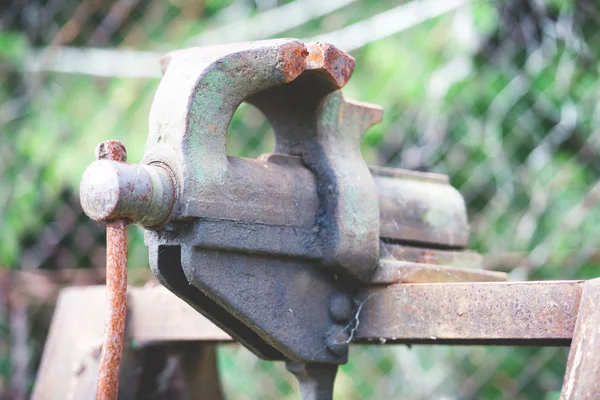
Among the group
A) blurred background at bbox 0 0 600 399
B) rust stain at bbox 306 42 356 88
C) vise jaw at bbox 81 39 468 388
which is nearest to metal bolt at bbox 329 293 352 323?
vise jaw at bbox 81 39 468 388

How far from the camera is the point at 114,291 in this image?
0.80 m

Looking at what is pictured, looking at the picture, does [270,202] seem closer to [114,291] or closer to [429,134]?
[114,291]

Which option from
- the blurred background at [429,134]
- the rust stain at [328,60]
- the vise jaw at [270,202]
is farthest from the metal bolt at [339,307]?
the blurred background at [429,134]

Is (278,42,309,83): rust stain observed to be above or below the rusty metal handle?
above

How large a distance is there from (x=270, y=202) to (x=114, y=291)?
0.20m

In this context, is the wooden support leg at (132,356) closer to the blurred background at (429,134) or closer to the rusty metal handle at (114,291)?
the rusty metal handle at (114,291)

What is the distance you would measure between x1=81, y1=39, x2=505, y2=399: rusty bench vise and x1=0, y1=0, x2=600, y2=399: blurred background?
1.12 meters

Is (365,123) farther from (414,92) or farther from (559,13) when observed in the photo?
(559,13)

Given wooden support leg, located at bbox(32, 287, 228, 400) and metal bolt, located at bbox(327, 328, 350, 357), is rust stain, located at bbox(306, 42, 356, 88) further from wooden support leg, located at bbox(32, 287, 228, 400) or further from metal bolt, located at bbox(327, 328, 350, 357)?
→ wooden support leg, located at bbox(32, 287, 228, 400)

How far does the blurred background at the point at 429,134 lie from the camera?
2111 millimetres

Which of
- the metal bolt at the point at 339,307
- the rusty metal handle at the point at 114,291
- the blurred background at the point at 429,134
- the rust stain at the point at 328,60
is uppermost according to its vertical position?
the rust stain at the point at 328,60

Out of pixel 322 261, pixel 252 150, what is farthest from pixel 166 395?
pixel 252 150

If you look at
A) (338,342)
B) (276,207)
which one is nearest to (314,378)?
(338,342)

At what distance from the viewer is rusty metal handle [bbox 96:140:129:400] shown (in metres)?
0.79
